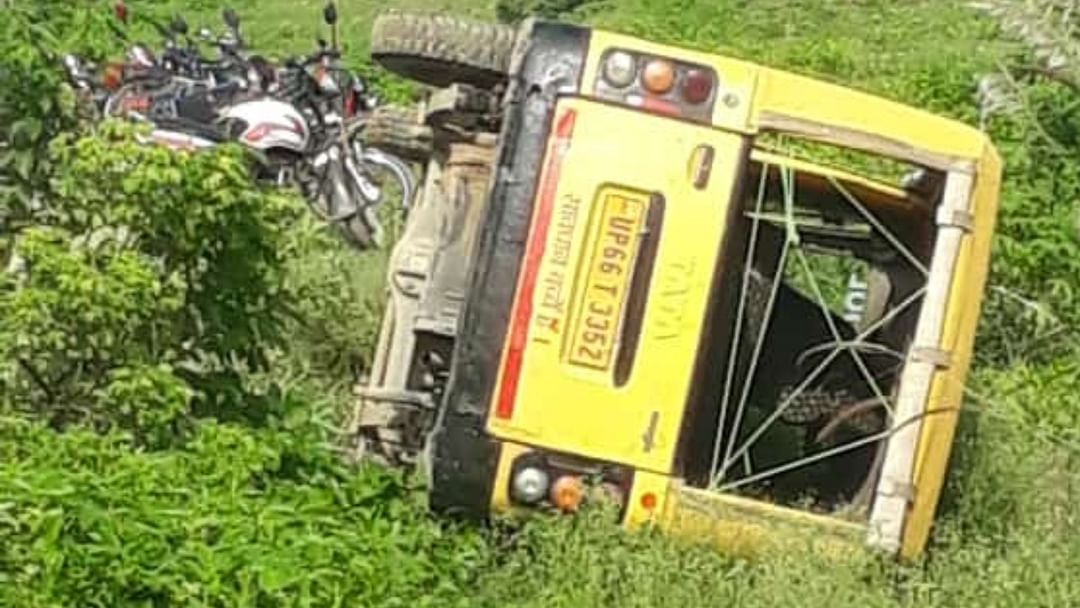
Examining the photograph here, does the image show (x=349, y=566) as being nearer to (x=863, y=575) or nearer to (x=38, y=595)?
(x=38, y=595)

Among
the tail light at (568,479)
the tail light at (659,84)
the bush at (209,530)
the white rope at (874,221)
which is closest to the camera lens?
the bush at (209,530)

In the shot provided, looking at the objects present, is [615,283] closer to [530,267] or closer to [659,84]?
[530,267]

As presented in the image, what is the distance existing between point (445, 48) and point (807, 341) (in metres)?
1.65

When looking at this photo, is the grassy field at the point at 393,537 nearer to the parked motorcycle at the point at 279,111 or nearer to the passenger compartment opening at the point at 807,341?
the passenger compartment opening at the point at 807,341

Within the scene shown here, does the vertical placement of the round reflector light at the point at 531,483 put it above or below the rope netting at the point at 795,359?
below

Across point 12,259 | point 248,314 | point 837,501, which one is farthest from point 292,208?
point 837,501

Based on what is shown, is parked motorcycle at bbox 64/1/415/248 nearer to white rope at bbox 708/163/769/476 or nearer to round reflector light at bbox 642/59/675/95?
white rope at bbox 708/163/769/476

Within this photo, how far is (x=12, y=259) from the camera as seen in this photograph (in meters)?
7.36

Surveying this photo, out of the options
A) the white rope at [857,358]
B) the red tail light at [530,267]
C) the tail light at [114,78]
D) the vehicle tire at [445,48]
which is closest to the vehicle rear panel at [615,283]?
the red tail light at [530,267]

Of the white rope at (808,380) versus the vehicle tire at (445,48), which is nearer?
the white rope at (808,380)

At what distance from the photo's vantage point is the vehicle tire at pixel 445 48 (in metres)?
8.00

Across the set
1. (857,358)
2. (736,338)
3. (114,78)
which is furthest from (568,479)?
(114,78)

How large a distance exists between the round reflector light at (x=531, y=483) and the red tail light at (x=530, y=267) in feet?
0.54

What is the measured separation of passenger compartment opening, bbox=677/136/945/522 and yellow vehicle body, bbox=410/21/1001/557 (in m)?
0.17
